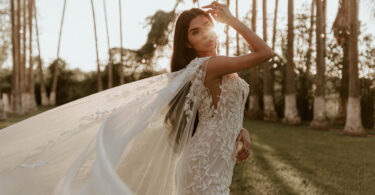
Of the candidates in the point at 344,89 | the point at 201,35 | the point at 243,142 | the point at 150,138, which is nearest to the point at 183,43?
the point at 201,35

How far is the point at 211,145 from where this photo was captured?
7.91 ft

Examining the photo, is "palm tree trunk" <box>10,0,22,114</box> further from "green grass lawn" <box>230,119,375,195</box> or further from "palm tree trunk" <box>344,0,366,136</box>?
"palm tree trunk" <box>344,0,366,136</box>

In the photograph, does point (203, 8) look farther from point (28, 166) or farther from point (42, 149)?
point (28, 166)

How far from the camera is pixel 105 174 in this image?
1.68 m

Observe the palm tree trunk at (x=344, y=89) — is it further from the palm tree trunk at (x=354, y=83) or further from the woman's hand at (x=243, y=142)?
the woman's hand at (x=243, y=142)

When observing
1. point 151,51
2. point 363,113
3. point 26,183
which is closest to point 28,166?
point 26,183

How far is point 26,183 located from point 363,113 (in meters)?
20.8

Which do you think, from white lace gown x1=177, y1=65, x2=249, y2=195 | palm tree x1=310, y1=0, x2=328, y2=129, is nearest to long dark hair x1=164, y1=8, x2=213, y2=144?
white lace gown x1=177, y1=65, x2=249, y2=195

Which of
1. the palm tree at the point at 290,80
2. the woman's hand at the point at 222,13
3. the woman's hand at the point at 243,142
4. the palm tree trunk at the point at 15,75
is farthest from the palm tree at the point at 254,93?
the woman's hand at the point at 222,13

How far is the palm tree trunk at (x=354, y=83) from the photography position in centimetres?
1449

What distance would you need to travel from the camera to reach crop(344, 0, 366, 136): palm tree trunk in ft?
47.6

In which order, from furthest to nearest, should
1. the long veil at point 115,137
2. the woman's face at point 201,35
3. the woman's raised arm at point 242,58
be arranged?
the woman's face at point 201,35 → the woman's raised arm at point 242,58 → the long veil at point 115,137

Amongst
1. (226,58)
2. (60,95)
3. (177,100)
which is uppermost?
(226,58)

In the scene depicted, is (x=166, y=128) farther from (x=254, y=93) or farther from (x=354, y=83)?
(x=254, y=93)
